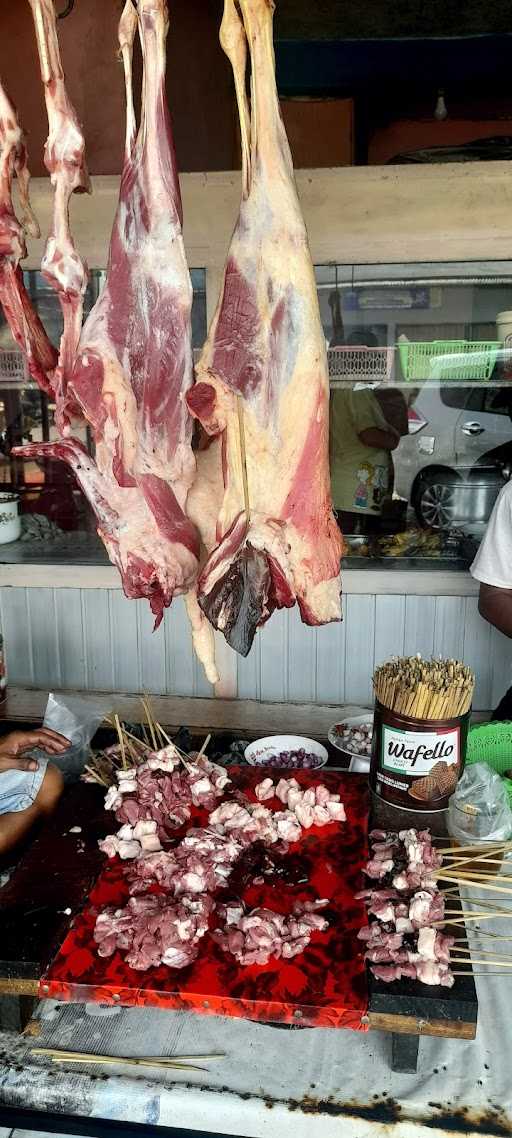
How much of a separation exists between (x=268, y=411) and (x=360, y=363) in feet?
7.40

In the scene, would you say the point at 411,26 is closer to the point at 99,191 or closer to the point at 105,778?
the point at 99,191

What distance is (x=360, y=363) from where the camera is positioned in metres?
3.73

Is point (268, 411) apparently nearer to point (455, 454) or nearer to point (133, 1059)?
point (133, 1059)

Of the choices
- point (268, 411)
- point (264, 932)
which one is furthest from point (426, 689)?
point (268, 411)

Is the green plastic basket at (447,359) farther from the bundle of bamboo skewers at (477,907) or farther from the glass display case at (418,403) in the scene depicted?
the bundle of bamboo skewers at (477,907)

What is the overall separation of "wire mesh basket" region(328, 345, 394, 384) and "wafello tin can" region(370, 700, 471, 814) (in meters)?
2.18

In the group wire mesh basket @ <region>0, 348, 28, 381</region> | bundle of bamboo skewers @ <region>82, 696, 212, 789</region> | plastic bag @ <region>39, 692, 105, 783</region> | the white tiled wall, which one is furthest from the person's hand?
wire mesh basket @ <region>0, 348, 28, 381</region>

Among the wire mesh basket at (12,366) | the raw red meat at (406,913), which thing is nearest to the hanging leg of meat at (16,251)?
the raw red meat at (406,913)

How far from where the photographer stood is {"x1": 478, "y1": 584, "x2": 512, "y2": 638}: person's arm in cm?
311

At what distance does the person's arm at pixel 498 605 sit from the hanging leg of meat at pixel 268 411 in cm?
162

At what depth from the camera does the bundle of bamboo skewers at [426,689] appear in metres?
1.86

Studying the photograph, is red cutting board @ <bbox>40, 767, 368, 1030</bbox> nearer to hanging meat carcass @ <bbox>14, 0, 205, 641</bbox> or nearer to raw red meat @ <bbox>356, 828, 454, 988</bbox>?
raw red meat @ <bbox>356, 828, 454, 988</bbox>

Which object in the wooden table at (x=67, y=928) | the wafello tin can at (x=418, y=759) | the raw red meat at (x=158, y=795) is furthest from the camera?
the raw red meat at (x=158, y=795)

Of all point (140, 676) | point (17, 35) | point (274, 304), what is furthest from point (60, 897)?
point (17, 35)
